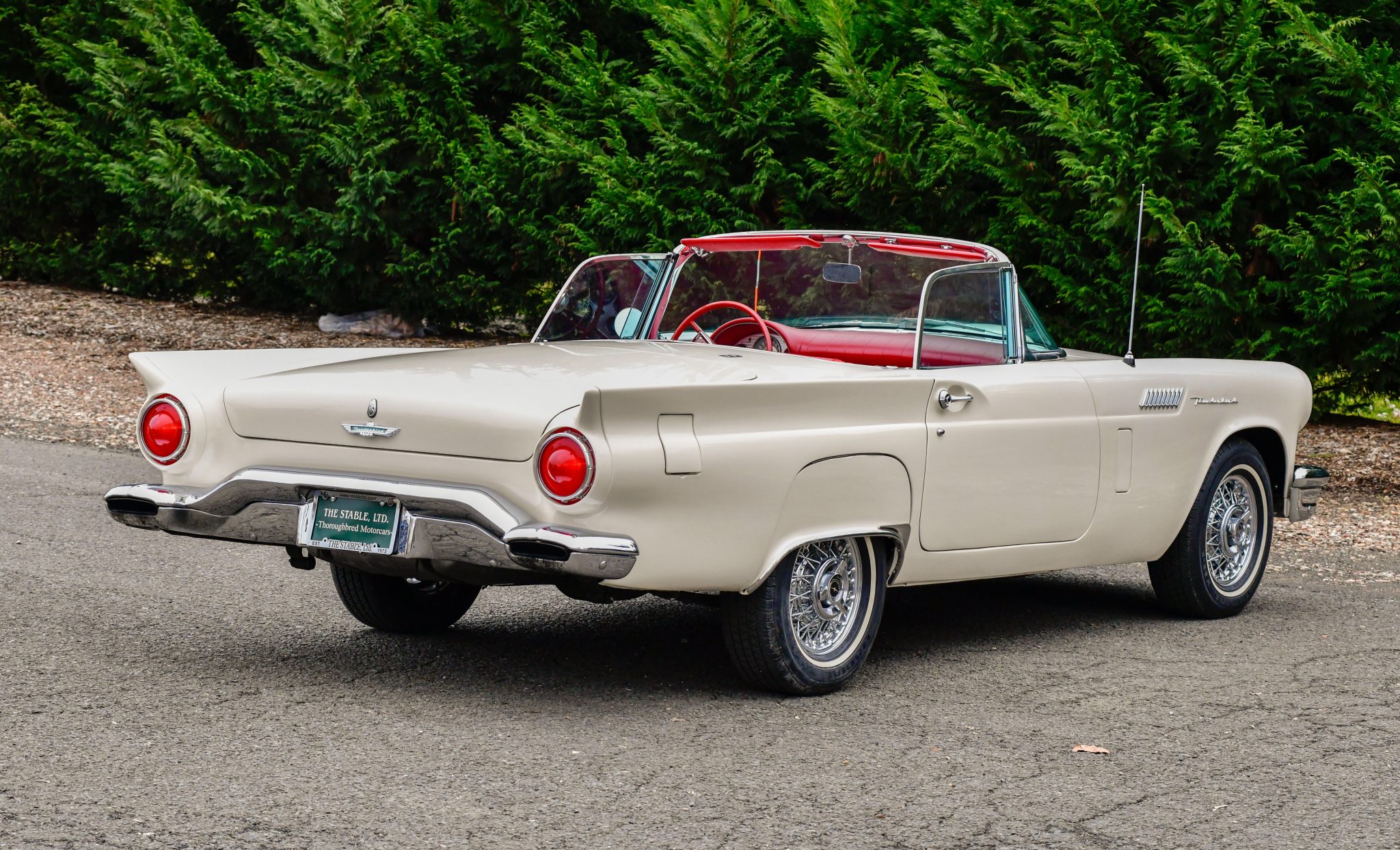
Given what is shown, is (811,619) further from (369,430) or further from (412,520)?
(369,430)

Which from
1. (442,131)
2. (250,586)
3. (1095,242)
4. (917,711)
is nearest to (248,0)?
(442,131)

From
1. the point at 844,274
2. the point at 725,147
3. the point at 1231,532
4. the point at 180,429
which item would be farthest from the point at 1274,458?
the point at 725,147

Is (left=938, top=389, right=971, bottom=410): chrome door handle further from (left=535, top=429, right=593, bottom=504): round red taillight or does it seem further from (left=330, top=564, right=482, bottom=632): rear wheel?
(left=330, top=564, right=482, bottom=632): rear wheel

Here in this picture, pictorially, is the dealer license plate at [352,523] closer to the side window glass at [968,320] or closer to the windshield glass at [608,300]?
the windshield glass at [608,300]

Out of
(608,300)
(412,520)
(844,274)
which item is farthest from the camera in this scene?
(608,300)

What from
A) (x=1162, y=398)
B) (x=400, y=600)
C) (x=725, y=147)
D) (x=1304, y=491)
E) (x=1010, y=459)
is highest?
(x=725, y=147)

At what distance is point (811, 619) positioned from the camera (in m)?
5.00

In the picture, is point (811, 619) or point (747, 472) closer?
point (747, 472)

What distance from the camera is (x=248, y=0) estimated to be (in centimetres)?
1630

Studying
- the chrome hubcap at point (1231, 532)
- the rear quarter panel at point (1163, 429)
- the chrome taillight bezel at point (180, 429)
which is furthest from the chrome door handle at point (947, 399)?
the chrome taillight bezel at point (180, 429)

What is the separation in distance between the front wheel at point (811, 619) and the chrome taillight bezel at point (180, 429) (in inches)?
72.1

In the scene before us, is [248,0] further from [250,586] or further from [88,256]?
[250,586]

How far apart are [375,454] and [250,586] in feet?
7.05

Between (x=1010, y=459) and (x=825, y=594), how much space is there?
0.94 m
